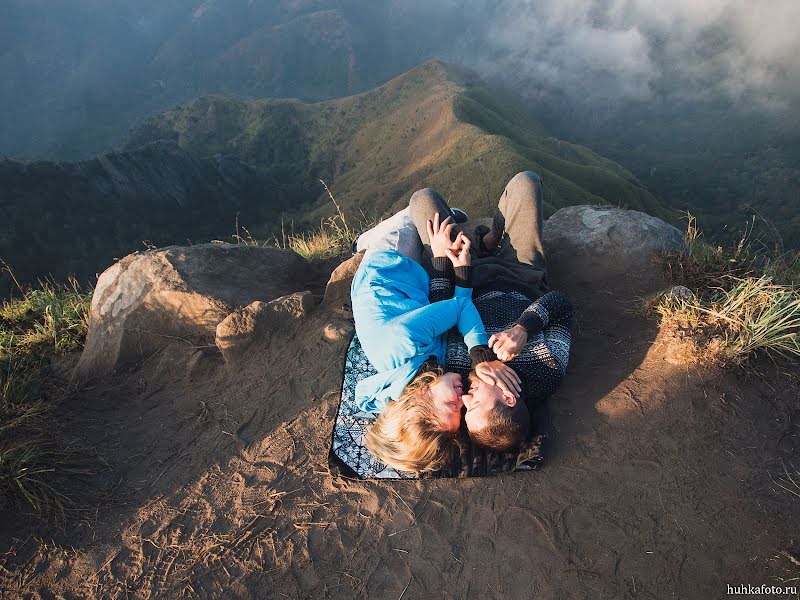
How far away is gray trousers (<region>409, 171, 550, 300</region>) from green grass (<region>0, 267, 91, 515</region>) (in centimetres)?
323

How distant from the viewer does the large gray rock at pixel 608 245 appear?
4.61m

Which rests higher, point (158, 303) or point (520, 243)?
point (158, 303)

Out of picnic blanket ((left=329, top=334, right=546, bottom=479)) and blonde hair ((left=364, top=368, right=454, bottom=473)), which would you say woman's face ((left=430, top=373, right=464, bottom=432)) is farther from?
picnic blanket ((left=329, top=334, right=546, bottom=479))

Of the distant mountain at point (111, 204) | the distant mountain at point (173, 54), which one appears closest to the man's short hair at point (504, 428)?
the distant mountain at point (111, 204)

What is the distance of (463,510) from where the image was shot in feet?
9.15

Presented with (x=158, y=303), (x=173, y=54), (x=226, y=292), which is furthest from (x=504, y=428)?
(x=173, y=54)

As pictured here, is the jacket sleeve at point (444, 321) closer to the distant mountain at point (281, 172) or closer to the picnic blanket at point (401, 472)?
the picnic blanket at point (401, 472)

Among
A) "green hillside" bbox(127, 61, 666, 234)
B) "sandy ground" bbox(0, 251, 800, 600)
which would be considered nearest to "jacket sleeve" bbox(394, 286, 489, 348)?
"sandy ground" bbox(0, 251, 800, 600)

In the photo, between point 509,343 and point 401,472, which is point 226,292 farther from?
point 509,343

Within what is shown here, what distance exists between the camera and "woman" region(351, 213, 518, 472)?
110 inches

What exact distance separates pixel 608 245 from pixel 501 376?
8.77 feet

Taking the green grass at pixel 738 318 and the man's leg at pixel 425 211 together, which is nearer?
the green grass at pixel 738 318

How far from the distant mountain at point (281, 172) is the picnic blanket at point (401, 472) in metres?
22.1

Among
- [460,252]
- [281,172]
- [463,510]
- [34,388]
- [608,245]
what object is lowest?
[281,172]
